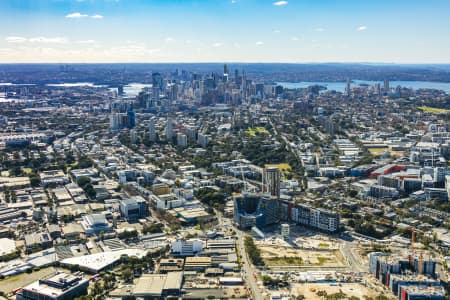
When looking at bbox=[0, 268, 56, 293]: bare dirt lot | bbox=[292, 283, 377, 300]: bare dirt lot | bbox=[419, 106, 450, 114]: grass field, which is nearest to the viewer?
bbox=[292, 283, 377, 300]: bare dirt lot

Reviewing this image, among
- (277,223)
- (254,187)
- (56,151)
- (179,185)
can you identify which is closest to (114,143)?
(56,151)

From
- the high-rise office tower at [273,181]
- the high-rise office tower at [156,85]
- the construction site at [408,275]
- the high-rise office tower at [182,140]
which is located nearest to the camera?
Answer: the construction site at [408,275]

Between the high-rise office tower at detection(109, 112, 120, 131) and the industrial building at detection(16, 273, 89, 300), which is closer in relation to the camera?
the industrial building at detection(16, 273, 89, 300)

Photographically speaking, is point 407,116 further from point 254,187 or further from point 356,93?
point 254,187

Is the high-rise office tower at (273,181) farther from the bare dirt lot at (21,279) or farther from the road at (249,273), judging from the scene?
the bare dirt lot at (21,279)

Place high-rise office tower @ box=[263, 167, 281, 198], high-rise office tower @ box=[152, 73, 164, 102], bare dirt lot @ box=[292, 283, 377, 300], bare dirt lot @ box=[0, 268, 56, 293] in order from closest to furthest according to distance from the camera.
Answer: bare dirt lot @ box=[292, 283, 377, 300]
bare dirt lot @ box=[0, 268, 56, 293]
high-rise office tower @ box=[263, 167, 281, 198]
high-rise office tower @ box=[152, 73, 164, 102]

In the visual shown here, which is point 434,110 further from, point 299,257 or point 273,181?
point 299,257

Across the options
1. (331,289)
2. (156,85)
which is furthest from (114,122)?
(331,289)

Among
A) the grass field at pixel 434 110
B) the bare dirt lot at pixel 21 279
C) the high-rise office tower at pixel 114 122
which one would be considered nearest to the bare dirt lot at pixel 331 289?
the bare dirt lot at pixel 21 279

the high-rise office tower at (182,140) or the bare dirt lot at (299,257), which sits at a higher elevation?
the high-rise office tower at (182,140)

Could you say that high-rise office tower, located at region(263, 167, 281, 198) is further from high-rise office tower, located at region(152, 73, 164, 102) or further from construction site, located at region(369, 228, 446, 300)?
high-rise office tower, located at region(152, 73, 164, 102)

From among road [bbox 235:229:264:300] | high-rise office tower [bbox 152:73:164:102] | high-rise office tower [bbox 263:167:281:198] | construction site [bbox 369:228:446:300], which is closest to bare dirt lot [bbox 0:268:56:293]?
road [bbox 235:229:264:300]
